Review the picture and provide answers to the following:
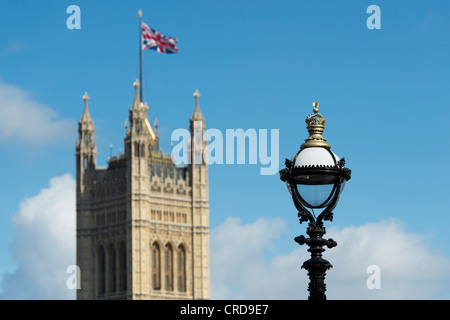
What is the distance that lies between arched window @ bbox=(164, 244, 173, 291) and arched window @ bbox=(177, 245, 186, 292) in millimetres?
827

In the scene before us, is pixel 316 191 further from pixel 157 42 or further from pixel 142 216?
pixel 142 216

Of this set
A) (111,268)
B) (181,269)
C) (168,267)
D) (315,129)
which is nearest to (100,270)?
(111,268)

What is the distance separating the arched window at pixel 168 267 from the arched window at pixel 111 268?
16.7 ft

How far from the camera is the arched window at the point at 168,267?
136 metres

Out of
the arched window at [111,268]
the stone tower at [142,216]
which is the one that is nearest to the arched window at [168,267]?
the stone tower at [142,216]

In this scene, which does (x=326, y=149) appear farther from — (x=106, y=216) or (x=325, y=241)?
(x=106, y=216)

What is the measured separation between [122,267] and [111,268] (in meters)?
1.64

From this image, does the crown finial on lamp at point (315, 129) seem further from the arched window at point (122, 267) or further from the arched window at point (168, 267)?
the arched window at point (168, 267)

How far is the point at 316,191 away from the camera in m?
16.2

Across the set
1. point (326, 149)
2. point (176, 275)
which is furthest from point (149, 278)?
point (326, 149)
